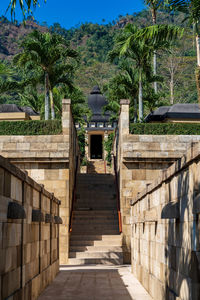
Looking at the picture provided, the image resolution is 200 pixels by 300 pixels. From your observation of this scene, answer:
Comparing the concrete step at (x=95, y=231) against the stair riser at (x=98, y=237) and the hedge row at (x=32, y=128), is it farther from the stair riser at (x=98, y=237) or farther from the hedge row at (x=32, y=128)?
the hedge row at (x=32, y=128)

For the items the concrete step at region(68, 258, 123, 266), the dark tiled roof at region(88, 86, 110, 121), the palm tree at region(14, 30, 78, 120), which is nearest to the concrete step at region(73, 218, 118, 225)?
the concrete step at region(68, 258, 123, 266)

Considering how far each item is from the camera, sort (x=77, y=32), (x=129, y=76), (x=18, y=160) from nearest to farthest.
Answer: (x=18, y=160)
(x=129, y=76)
(x=77, y=32)

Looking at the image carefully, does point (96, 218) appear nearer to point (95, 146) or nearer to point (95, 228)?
point (95, 228)

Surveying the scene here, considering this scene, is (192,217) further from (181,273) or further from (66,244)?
(66,244)

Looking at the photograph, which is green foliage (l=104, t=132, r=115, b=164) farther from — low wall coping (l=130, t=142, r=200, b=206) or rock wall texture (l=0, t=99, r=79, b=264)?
low wall coping (l=130, t=142, r=200, b=206)

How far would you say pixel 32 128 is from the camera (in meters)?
17.1

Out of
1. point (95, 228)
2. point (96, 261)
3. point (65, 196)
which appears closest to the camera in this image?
point (96, 261)

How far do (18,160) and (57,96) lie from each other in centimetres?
1327

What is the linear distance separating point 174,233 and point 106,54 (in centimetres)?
9947

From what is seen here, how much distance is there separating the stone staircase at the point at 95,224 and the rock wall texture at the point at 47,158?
45.6 inches

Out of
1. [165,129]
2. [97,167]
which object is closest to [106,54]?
[97,167]

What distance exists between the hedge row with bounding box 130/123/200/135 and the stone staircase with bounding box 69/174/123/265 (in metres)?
3.60

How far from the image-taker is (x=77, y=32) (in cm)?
12825

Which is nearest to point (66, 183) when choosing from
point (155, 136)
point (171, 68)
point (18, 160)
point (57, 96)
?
point (18, 160)
